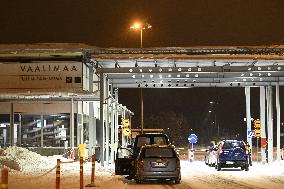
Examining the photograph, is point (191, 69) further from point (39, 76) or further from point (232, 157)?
point (39, 76)

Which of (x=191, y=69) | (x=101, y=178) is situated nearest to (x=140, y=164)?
(x=101, y=178)

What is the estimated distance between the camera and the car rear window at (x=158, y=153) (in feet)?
81.1

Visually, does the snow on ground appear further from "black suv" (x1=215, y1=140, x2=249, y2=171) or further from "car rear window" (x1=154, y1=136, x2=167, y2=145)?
"black suv" (x1=215, y1=140, x2=249, y2=171)

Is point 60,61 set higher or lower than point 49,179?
higher

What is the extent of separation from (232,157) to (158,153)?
1132 centimetres

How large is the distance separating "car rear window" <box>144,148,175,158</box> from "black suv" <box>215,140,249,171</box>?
10.9 metres

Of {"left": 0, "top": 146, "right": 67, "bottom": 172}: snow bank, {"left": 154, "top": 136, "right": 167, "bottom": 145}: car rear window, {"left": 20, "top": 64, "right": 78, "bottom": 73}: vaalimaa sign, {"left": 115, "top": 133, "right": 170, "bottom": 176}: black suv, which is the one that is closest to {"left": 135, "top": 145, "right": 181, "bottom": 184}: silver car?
{"left": 115, "top": 133, "right": 170, "bottom": 176}: black suv

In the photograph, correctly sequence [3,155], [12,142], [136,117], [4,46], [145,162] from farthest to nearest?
[136,117] → [12,142] → [4,46] → [3,155] → [145,162]

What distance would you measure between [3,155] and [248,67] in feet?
47.5

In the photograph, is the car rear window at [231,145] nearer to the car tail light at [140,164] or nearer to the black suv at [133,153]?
the black suv at [133,153]

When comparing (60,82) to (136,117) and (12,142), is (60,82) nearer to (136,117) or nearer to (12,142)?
(12,142)

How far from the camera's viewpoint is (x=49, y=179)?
2567 centimetres

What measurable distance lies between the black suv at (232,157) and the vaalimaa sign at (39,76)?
8.67m

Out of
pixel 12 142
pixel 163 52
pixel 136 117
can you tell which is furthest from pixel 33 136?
pixel 136 117
